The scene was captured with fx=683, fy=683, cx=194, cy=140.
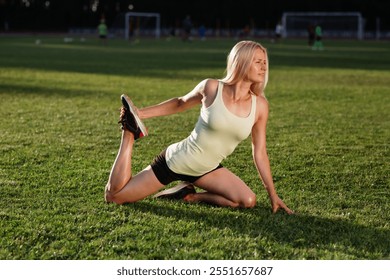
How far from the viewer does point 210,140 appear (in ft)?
17.3

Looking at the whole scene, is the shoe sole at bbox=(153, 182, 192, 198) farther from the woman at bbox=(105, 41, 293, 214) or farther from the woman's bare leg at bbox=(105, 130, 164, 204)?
the woman's bare leg at bbox=(105, 130, 164, 204)

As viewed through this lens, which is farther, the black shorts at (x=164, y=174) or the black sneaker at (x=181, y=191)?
the black sneaker at (x=181, y=191)

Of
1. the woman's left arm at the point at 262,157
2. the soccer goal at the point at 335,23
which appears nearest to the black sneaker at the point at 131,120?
the woman's left arm at the point at 262,157

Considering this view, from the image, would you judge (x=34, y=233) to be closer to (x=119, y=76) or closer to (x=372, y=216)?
(x=372, y=216)

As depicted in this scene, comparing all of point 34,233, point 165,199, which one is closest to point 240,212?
point 165,199

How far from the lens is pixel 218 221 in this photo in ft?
16.6

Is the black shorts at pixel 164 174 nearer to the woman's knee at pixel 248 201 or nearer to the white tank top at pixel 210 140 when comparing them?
the white tank top at pixel 210 140

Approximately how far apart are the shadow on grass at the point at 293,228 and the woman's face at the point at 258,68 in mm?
1051

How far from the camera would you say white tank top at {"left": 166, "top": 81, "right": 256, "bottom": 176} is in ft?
17.0

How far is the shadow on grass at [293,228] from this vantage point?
4.55m

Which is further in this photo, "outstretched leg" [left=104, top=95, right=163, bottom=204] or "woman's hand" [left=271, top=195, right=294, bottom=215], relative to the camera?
"outstretched leg" [left=104, top=95, right=163, bottom=204]

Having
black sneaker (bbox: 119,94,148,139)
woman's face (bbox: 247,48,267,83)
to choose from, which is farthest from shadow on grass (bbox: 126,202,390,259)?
Result: woman's face (bbox: 247,48,267,83)

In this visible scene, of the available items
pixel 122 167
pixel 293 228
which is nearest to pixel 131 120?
pixel 122 167

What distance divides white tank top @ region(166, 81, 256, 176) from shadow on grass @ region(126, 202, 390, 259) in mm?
351
